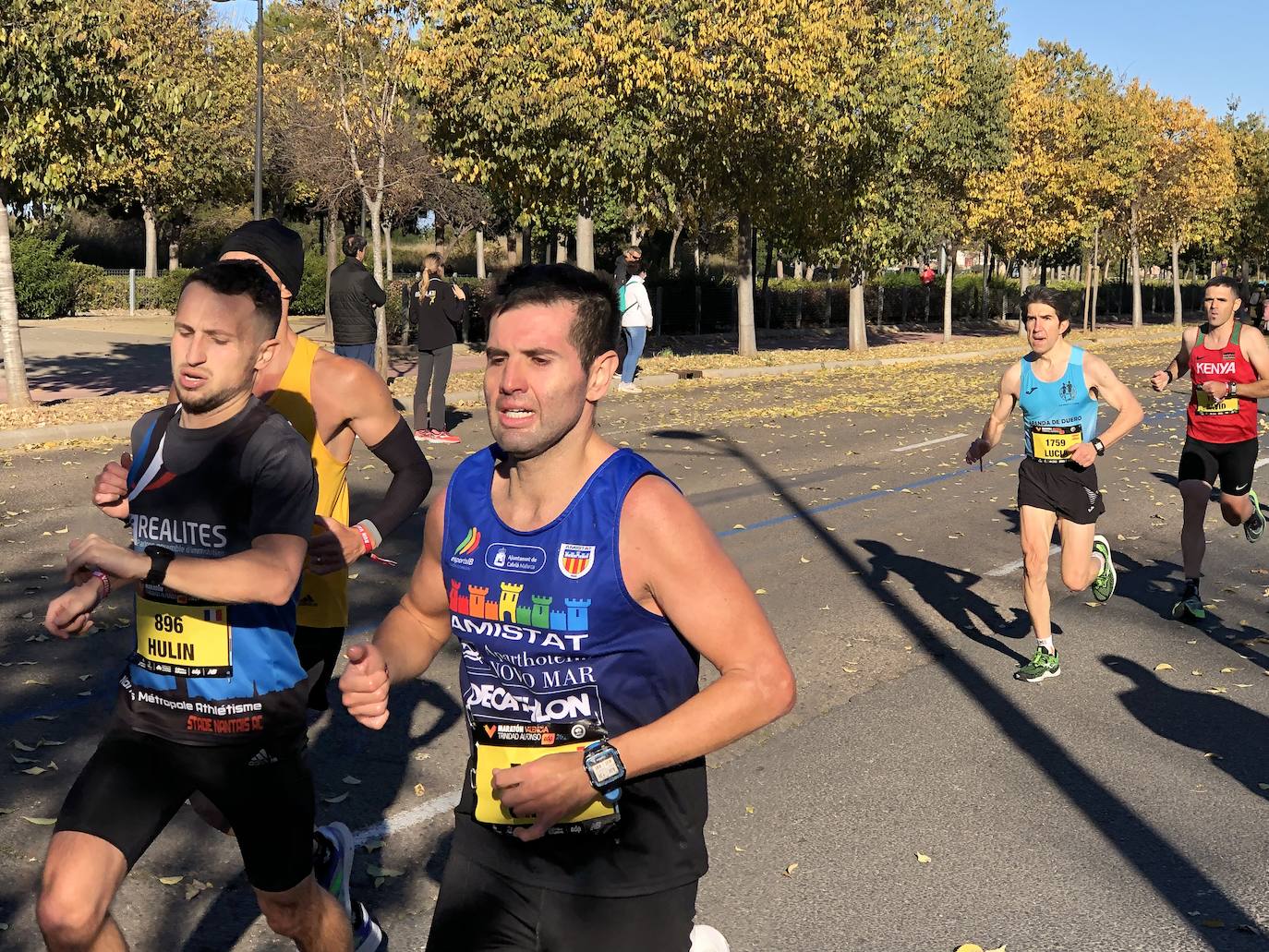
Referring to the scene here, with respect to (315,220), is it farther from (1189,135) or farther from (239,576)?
(239,576)

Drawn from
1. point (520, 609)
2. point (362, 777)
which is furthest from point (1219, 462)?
point (520, 609)

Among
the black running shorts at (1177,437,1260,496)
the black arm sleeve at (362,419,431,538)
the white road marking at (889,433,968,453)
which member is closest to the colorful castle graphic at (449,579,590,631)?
the black arm sleeve at (362,419,431,538)

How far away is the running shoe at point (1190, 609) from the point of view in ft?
27.3

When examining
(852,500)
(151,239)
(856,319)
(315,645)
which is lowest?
(852,500)

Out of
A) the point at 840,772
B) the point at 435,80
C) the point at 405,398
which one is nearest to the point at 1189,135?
the point at 435,80

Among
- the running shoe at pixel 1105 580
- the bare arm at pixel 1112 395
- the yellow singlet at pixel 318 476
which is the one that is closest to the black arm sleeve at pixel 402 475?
the yellow singlet at pixel 318 476

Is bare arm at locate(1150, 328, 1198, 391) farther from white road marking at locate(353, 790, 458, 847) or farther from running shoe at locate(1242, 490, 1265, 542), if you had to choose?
white road marking at locate(353, 790, 458, 847)

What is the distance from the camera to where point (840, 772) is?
222 inches

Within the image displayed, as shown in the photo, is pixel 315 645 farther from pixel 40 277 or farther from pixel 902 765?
pixel 40 277

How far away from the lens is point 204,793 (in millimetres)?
3162

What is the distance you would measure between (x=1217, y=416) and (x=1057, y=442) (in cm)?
208

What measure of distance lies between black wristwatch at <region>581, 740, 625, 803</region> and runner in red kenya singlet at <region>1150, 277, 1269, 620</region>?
692 centimetres

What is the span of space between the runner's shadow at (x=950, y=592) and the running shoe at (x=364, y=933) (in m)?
4.61

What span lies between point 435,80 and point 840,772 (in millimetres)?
19450
